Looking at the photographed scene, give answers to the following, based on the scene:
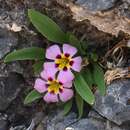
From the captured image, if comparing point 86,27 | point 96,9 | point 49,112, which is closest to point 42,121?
point 49,112

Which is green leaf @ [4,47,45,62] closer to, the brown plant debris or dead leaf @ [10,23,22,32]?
dead leaf @ [10,23,22,32]

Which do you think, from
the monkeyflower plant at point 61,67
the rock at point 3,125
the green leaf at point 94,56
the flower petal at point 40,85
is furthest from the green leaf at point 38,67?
the rock at point 3,125

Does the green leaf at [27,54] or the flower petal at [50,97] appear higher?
the green leaf at [27,54]

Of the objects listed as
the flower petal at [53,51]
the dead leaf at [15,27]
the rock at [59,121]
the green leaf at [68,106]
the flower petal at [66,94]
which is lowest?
the rock at [59,121]

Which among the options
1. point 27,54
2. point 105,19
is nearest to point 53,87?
point 27,54

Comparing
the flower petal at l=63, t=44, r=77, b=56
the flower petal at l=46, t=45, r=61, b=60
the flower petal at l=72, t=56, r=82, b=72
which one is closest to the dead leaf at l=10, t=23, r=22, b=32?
the flower petal at l=46, t=45, r=61, b=60

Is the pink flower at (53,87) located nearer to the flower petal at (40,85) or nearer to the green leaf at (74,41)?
the flower petal at (40,85)
